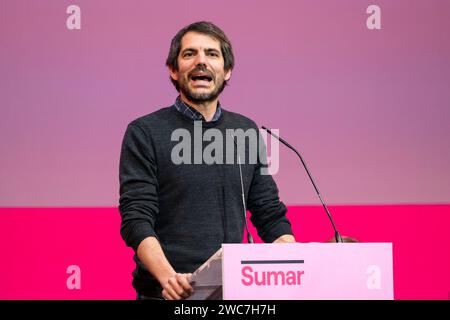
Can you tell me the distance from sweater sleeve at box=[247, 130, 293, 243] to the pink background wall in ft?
2.61

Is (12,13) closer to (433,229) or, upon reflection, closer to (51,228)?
(51,228)

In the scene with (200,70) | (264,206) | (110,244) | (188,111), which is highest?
(200,70)

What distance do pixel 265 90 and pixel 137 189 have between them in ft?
3.96

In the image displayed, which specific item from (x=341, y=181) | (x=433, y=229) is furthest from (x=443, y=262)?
(x=341, y=181)

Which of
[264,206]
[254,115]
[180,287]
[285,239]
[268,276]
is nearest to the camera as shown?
[268,276]

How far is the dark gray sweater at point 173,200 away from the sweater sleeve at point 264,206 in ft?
0.14

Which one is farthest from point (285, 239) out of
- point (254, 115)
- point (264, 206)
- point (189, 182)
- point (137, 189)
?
point (254, 115)

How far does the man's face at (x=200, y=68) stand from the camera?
229cm

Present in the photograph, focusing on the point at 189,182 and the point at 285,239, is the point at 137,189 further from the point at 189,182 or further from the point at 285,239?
the point at 285,239

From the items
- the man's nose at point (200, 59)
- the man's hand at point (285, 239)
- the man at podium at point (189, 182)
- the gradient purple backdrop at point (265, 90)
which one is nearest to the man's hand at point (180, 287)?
the man at podium at point (189, 182)

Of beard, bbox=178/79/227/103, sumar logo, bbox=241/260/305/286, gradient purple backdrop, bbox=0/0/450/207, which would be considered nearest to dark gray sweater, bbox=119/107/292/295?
beard, bbox=178/79/227/103

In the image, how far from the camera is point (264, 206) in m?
2.33

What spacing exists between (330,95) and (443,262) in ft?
2.85

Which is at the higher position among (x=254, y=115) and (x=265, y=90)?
(x=265, y=90)
